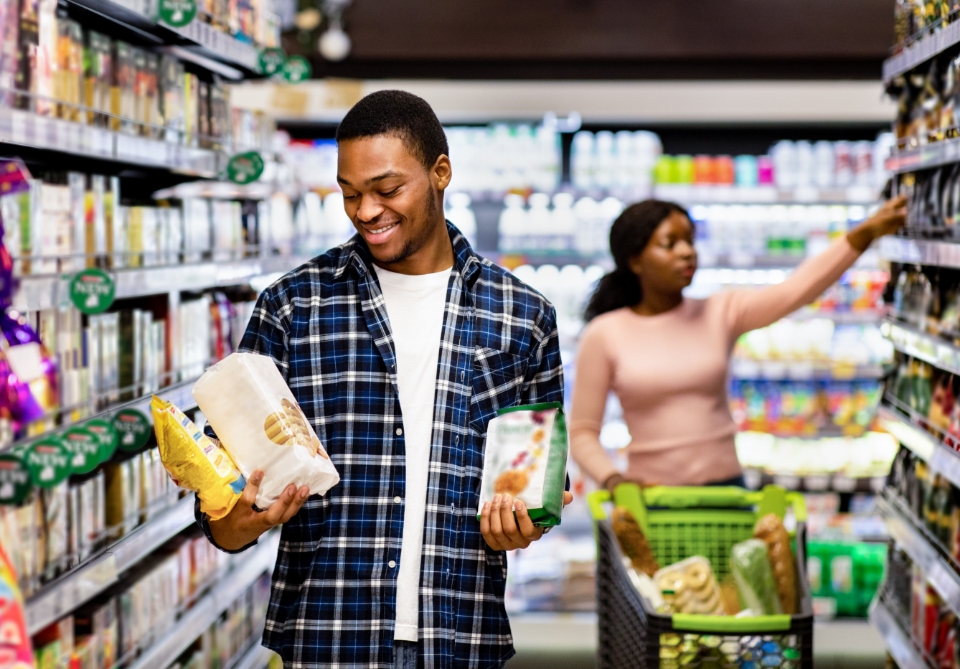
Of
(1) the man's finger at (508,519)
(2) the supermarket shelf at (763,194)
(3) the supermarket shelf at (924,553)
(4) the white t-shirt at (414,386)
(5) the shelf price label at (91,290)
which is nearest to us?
(1) the man's finger at (508,519)

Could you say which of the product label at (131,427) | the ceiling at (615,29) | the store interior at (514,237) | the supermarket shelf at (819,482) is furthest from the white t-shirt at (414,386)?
the supermarket shelf at (819,482)

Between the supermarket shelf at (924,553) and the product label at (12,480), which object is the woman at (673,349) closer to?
the supermarket shelf at (924,553)

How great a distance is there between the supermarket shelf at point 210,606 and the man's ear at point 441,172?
1.49 m

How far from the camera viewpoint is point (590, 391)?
3311mm

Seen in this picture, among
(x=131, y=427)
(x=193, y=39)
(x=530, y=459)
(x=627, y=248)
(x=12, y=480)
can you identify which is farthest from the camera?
(x=627, y=248)

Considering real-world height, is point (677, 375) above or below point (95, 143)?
below

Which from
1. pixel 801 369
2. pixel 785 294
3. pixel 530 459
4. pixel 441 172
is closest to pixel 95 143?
pixel 441 172

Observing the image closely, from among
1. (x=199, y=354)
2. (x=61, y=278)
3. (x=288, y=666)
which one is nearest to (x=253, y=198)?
(x=199, y=354)

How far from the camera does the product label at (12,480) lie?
5.68 ft

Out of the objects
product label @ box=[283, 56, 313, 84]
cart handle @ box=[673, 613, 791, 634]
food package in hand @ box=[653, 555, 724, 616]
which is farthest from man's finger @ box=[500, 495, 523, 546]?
product label @ box=[283, 56, 313, 84]

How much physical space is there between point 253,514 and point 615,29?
14.1 feet

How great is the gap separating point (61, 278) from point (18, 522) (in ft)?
1.60

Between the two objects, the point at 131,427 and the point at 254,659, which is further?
the point at 254,659

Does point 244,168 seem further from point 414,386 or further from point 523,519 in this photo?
point 523,519
